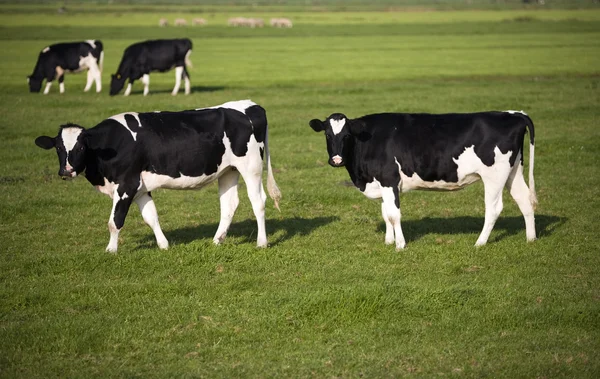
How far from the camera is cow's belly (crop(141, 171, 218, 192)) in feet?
34.8

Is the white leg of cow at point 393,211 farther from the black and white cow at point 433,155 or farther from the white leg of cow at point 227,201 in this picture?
the white leg of cow at point 227,201

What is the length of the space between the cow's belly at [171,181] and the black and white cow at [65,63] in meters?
21.5

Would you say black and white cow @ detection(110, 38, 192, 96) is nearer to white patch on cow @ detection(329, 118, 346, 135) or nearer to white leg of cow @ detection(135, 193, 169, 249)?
white leg of cow @ detection(135, 193, 169, 249)

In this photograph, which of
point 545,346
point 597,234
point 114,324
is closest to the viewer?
point 545,346

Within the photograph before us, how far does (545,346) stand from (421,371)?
1296mm

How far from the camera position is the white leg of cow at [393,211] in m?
10.7

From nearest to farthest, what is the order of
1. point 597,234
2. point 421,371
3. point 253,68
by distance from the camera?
point 421,371
point 597,234
point 253,68

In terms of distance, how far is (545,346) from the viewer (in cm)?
766

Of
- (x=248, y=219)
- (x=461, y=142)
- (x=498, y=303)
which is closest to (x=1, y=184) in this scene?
(x=248, y=219)

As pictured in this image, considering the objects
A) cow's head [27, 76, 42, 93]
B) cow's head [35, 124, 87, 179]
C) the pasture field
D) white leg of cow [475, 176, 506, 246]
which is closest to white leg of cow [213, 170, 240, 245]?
the pasture field

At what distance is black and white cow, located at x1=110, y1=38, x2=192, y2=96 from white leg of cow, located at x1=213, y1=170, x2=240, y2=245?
1962 centimetres

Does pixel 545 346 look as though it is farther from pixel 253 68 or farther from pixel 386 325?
pixel 253 68

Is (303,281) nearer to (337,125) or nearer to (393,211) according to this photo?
(393,211)

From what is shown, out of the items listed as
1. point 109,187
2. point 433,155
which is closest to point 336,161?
point 433,155
